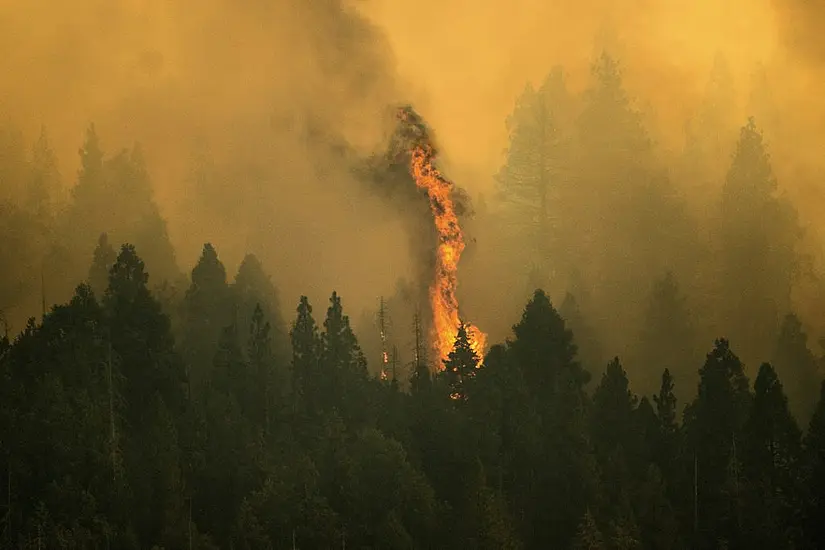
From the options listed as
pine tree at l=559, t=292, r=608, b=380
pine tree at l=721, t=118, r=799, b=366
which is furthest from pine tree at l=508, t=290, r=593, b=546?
pine tree at l=721, t=118, r=799, b=366

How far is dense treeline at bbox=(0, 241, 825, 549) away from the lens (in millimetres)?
72688

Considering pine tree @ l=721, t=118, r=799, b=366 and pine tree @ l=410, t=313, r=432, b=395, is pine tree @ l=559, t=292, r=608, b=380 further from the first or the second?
pine tree @ l=721, t=118, r=799, b=366

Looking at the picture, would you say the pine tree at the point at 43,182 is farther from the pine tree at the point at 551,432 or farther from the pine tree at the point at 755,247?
the pine tree at the point at 755,247

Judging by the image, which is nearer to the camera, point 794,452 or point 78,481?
point 78,481

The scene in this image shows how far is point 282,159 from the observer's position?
117125 millimetres

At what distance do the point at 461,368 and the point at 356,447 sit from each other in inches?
442

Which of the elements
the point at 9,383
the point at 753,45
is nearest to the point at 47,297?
the point at 9,383

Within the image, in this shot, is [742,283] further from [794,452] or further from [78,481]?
[78,481]

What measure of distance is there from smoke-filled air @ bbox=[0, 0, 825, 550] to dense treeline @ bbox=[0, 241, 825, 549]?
164mm

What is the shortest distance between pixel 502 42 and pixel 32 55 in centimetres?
4070

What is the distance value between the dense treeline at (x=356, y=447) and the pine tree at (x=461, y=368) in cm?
18

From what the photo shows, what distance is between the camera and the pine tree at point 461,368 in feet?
279

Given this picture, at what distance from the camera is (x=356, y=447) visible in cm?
7619

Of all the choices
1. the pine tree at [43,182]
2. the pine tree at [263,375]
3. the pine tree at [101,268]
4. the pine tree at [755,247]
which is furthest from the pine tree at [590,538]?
the pine tree at [43,182]
